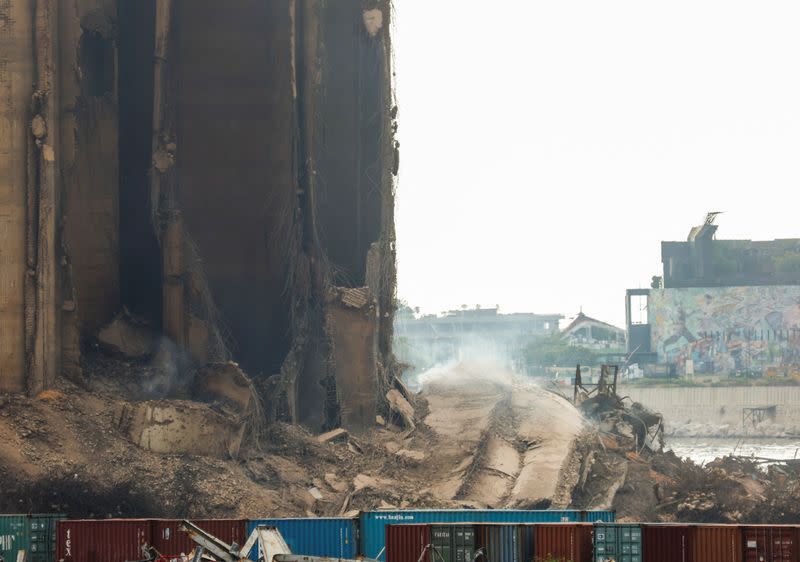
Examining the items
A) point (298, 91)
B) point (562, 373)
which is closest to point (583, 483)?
point (298, 91)

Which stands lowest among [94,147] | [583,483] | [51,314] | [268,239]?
[583,483]

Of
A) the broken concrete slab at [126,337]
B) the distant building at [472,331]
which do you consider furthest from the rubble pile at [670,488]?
the distant building at [472,331]

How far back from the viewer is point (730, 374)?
342 feet

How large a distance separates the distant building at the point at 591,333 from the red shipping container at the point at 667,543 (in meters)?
117

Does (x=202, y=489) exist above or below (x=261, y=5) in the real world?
below

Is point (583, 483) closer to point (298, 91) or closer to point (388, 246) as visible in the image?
point (388, 246)

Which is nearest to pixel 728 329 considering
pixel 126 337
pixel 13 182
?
pixel 126 337

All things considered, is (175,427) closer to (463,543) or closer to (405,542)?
(405,542)

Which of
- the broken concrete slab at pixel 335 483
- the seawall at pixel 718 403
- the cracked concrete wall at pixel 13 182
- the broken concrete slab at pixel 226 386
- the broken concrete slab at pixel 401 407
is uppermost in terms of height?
the cracked concrete wall at pixel 13 182

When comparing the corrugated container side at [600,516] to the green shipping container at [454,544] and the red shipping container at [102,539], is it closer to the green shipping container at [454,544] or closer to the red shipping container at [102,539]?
the green shipping container at [454,544]

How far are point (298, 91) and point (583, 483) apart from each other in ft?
44.4

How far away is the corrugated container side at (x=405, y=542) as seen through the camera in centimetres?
1994

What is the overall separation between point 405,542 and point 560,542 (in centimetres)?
248

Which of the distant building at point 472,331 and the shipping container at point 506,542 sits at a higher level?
the distant building at point 472,331
